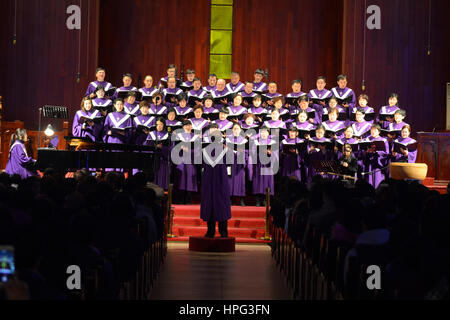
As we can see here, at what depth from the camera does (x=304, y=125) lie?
1134 cm

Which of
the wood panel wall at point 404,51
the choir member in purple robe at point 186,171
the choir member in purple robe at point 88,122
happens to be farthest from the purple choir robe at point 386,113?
the choir member in purple robe at point 88,122

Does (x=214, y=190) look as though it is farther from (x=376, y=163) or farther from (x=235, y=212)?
(x=376, y=163)

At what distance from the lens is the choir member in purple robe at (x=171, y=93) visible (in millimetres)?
12027

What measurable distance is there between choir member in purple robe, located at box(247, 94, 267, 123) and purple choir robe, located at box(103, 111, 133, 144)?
2.23 meters

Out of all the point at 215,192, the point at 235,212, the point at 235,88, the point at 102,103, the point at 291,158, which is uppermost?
the point at 235,88

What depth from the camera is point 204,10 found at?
14.9 meters

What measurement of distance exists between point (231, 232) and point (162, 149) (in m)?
2.20

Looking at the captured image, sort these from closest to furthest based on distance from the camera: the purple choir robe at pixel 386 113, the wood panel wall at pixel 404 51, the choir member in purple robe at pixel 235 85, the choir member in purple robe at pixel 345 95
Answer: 1. the purple choir robe at pixel 386 113
2. the choir member in purple robe at pixel 345 95
3. the choir member in purple robe at pixel 235 85
4. the wood panel wall at pixel 404 51

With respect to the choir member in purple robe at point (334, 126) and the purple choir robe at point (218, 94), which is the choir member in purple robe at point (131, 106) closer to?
the purple choir robe at point (218, 94)

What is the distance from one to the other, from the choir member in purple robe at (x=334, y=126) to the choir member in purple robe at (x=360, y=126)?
0.78ft

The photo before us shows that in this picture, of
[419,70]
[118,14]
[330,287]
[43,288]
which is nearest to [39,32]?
[118,14]

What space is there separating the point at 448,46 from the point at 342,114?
376 cm

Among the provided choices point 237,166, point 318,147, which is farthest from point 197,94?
point 318,147
